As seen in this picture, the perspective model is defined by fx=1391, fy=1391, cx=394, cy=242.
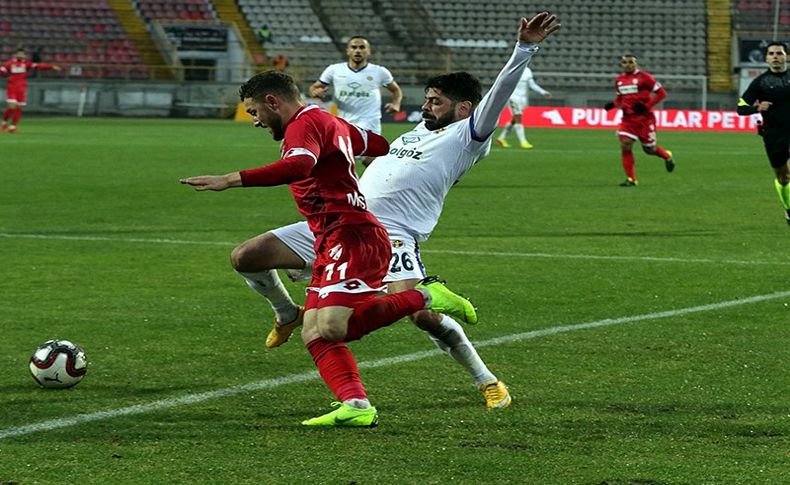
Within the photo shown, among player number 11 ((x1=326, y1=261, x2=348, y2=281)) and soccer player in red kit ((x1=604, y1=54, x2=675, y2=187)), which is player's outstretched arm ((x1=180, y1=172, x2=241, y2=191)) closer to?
player number 11 ((x1=326, y1=261, x2=348, y2=281))

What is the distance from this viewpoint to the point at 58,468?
4.95 m

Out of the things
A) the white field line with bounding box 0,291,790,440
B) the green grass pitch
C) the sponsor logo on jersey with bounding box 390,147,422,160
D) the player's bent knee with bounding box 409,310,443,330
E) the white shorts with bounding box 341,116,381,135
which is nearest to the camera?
the green grass pitch

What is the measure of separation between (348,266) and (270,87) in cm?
81

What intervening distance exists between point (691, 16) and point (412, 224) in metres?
44.3

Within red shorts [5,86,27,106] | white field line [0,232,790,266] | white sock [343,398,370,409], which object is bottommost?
red shorts [5,86,27,106]

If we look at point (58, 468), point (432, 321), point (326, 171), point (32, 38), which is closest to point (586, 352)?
point (432, 321)

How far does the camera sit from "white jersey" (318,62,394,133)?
18.4m

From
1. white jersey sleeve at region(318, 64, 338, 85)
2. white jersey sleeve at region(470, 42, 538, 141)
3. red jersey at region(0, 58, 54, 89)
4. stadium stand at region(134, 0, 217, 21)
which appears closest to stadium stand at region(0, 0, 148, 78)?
stadium stand at region(134, 0, 217, 21)

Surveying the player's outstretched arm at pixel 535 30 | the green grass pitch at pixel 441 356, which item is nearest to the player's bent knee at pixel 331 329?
the green grass pitch at pixel 441 356

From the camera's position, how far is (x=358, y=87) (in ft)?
60.7

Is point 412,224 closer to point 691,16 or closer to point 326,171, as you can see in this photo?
point 326,171

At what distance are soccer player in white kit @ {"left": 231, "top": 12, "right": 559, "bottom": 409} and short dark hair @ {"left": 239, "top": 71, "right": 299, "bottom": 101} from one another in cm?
95

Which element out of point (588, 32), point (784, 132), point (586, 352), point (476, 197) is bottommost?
point (588, 32)

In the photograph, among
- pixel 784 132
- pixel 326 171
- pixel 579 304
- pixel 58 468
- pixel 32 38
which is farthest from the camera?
pixel 32 38
